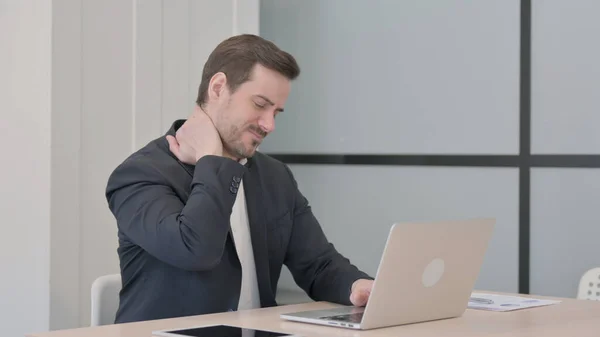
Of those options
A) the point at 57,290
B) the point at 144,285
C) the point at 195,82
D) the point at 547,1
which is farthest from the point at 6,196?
the point at 547,1

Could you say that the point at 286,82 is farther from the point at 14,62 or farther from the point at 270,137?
the point at 270,137

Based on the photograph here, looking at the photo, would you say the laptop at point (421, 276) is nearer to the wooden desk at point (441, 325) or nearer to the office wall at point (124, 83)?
the wooden desk at point (441, 325)

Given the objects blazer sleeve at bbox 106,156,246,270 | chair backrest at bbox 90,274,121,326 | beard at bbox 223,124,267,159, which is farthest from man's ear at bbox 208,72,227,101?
chair backrest at bbox 90,274,121,326

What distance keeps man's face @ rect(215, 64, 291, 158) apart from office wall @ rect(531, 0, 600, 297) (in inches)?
48.7

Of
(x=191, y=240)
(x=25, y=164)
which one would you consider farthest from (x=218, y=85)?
(x=25, y=164)

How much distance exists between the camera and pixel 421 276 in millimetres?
1858

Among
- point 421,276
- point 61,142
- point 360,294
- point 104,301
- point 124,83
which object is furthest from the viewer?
point 124,83

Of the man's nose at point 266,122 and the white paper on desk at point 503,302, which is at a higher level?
the man's nose at point 266,122

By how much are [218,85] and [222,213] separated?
1.40 ft

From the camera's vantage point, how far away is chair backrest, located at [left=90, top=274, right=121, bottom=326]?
229 centimetres

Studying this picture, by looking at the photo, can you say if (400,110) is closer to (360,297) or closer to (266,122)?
(266,122)

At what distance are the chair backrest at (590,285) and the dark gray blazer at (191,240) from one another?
0.92 meters

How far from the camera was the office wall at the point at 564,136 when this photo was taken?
10.2 ft

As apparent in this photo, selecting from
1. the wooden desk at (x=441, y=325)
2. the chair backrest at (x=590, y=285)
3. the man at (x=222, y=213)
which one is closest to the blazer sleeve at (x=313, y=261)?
the man at (x=222, y=213)
